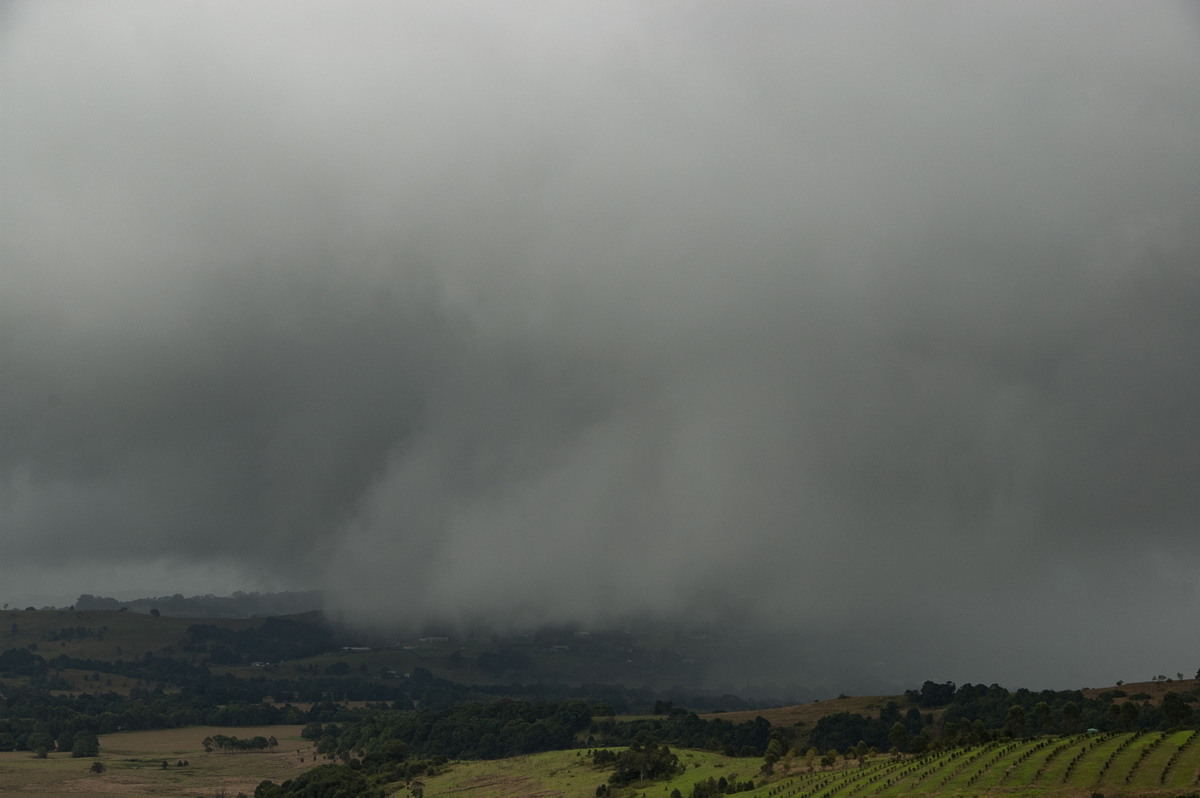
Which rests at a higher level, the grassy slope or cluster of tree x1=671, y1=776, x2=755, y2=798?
the grassy slope

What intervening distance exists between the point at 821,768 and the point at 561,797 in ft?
153

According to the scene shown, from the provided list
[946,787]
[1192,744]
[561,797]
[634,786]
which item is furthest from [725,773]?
[1192,744]

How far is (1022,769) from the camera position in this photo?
156m

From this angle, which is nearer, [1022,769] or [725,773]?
[1022,769]

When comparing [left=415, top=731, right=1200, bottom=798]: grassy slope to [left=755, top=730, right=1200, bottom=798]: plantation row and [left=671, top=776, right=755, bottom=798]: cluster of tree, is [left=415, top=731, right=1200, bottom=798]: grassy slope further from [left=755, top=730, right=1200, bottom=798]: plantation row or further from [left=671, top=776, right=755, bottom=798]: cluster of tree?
[left=671, top=776, right=755, bottom=798]: cluster of tree

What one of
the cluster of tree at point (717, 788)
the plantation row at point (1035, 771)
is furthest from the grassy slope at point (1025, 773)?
the cluster of tree at point (717, 788)

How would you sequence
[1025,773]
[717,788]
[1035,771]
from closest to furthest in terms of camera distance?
[1025,773]
[1035,771]
[717,788]

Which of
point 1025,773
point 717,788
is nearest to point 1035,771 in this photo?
point 1025,773

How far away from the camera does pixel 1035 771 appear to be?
154m

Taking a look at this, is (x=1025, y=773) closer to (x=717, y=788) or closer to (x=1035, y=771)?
(x=1035, y=771)

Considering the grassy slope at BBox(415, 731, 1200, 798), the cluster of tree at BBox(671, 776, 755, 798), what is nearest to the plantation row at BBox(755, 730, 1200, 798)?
the grassy slope at BBox(415, 731, 1200, 798)

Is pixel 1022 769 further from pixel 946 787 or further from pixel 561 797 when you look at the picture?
pixel 561 797

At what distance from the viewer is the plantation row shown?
5591 inches

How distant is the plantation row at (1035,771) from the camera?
142 meters
